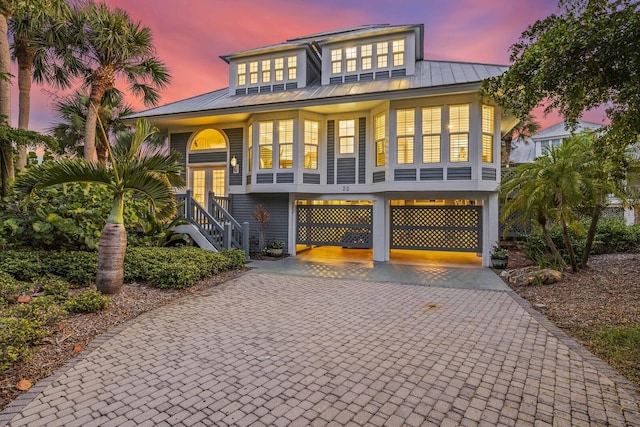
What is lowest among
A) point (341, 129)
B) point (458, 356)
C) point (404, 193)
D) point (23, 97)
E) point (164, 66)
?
point (458, 356)

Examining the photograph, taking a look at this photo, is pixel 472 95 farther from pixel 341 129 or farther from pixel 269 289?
pixel 269 289

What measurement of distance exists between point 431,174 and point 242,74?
8600 millimetres

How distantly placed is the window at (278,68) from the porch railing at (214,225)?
5.59 meters

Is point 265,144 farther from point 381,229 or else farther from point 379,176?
point 381,229

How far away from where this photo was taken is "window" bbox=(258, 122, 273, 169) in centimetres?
1145

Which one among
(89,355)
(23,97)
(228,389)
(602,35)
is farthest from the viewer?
(23,97)

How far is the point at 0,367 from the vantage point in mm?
2961

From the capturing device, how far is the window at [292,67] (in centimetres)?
1249

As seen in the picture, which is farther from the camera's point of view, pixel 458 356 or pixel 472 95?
pixel 472 95

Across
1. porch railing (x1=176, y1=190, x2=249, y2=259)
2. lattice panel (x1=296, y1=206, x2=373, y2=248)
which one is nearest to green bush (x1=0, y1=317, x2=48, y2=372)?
porch railing (x1=176, y1=190, x2=249, y2=259)

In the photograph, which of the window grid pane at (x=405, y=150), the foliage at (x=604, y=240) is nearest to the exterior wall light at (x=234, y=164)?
the window grid pane at (x=405, y=150)

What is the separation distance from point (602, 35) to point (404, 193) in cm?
728

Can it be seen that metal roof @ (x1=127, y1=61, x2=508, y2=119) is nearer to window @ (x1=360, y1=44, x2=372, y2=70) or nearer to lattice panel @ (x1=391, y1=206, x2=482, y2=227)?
window @ (x1=360, y1=44, x2=372, y2=70)

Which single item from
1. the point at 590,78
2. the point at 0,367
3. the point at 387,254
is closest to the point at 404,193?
the point at 387,254
